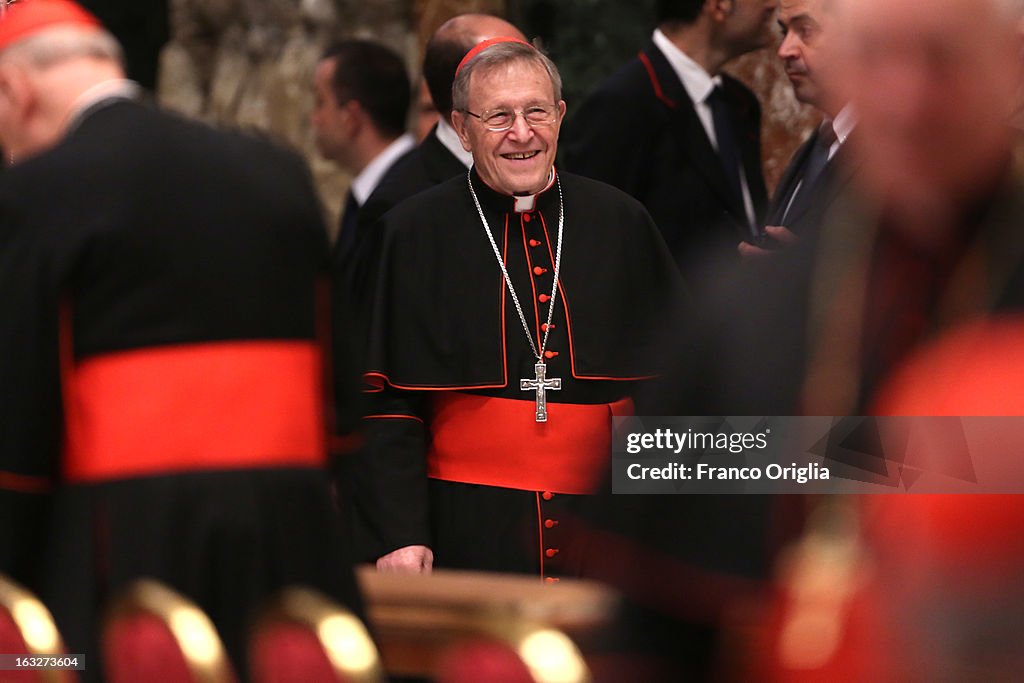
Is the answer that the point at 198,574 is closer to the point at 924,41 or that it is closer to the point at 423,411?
the point at 423,411

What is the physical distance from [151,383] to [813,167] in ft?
6.28

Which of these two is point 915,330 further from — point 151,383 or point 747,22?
point 747,22

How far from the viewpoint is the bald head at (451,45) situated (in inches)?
181

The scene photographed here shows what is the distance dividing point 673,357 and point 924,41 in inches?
17.6

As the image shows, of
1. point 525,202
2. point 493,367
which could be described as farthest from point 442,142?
point 493,367

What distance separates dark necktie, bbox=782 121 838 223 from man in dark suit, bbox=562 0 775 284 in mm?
501

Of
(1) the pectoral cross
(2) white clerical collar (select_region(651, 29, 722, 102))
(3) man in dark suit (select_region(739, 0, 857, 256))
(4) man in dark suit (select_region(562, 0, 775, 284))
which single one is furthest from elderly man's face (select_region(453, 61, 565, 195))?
(2) white clerical collar (select_region(651, 29, 722, 102))

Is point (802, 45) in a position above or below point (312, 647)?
above

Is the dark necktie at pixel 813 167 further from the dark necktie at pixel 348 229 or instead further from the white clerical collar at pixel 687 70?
the dark necktie at pixel 348 229

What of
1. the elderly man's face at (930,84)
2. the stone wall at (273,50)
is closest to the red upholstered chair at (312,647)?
the elderly man's face at (930,84)

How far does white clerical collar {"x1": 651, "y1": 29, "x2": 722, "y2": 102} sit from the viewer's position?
5023 mm

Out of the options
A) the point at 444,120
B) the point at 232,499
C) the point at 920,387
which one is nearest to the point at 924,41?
the point at 920,387

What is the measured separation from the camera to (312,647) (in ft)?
5.81

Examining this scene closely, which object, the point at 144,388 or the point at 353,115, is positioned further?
the point at 353,115
